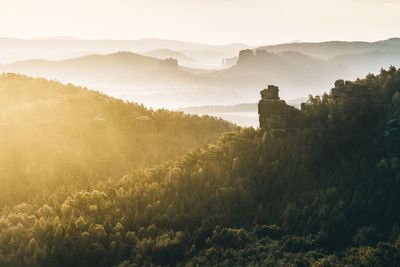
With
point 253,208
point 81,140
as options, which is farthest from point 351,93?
point 81,140

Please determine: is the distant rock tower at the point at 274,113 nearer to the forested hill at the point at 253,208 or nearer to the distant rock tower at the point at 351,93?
the forested hill at the point at 253,208

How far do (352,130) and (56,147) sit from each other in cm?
8740

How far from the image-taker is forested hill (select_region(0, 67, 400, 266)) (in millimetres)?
68562

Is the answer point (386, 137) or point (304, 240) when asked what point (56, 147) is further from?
point (386, 137)

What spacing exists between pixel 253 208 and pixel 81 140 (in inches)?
2908

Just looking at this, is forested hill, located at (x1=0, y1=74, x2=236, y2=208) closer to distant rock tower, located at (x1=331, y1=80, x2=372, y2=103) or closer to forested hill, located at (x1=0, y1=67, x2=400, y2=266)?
forested hill, located at (x1=0, y1=67, x2=400, y2=266)

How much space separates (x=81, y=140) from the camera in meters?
136

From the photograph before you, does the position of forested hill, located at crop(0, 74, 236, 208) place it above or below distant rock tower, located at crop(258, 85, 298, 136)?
below

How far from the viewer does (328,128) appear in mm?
101688

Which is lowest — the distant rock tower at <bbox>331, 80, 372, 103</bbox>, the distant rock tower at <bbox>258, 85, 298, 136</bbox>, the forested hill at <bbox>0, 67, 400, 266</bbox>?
the forested hill at <bbox>0, 67, 400, 266</bbox>

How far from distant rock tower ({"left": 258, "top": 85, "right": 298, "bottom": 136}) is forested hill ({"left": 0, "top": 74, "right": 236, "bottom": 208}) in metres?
36.1

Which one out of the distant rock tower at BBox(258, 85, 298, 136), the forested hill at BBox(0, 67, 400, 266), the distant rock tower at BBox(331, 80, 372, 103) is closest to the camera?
the forested hill at BBox(0, 67, 400, 266)

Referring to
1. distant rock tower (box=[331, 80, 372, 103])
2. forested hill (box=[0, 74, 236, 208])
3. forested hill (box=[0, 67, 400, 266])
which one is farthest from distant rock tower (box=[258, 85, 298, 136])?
forested hill (box=[0, 74, 236, 208])

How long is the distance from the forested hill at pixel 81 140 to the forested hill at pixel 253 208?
21.0 metres
